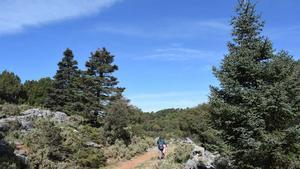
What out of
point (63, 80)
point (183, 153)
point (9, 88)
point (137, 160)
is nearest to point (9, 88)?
point (9, 88)

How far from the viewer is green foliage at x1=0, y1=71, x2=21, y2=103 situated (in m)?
51.6

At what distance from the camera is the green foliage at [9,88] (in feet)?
169

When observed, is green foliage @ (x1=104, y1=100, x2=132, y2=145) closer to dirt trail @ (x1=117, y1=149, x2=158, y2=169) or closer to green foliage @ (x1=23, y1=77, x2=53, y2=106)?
dirt trail @ (x1=117, y1=149, x2=158, y2=169)

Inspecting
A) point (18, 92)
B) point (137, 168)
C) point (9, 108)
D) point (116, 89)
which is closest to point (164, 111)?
point (18, 92)

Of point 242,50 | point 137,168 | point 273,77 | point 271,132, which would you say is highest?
point 242,50

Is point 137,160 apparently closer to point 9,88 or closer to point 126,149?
point 126,149

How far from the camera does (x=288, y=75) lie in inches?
594

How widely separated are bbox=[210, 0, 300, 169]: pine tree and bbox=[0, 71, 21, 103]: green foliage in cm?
4133

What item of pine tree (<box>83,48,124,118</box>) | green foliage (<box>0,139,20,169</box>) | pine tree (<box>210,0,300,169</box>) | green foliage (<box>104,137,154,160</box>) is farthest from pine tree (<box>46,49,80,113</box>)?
pine tree (<box>210,0,300,169</box>)

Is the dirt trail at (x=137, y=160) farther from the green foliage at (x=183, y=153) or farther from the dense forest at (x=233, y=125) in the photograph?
the green foliage at (x=183, y=153)

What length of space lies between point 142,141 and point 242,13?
1664cm

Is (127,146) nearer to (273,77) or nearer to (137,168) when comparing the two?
(137,168)

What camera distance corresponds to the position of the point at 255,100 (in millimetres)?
14547

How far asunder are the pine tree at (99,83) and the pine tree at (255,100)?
755 inches
